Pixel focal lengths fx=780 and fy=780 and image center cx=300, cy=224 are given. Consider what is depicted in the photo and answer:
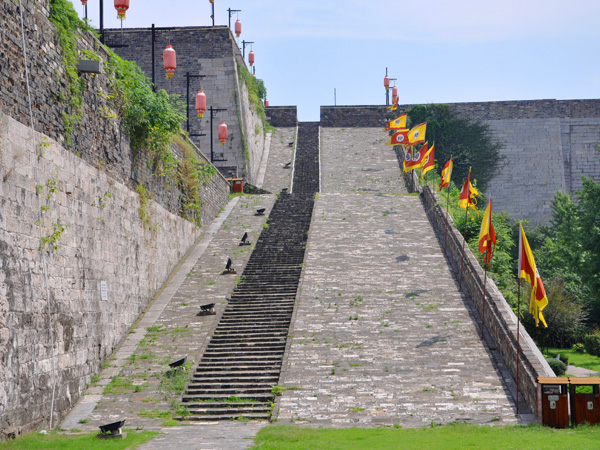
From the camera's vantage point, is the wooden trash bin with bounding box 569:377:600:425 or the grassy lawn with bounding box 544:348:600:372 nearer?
the wooden trash bin with bounding box 569:377:600:425

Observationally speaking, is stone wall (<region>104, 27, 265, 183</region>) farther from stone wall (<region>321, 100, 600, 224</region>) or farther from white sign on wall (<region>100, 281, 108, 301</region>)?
white sign on wall (<region>100, 281, 108, 301</region>)

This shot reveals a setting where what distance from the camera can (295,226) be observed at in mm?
24438

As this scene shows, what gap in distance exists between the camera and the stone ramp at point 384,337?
12414 mm

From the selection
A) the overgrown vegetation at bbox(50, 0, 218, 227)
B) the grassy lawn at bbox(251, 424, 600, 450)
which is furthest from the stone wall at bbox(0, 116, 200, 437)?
the grassy lawn at bbox(251, 424, 600, 450)

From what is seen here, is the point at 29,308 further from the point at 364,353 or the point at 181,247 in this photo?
the point at 181,247

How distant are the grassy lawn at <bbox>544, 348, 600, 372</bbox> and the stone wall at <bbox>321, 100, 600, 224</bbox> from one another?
58.3 feet

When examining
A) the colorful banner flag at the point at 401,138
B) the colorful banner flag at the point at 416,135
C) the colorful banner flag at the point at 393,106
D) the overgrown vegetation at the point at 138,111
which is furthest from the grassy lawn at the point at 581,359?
the colorful banner flag at the point at 393,106

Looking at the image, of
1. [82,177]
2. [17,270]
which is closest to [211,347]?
[82,177]

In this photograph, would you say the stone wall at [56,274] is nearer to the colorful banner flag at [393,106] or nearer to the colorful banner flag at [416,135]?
the colorful banner flag at [416,135]

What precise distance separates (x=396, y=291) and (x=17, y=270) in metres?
9.42

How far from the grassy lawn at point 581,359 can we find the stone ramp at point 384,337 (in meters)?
3.92

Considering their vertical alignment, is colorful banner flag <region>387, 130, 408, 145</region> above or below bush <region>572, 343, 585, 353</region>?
above

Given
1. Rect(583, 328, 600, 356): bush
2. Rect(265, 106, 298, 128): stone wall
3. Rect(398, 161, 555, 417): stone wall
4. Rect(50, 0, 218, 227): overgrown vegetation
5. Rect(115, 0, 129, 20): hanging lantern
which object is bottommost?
Rect(583, 328, 600, 356): bush

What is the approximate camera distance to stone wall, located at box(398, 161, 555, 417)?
488 inches
